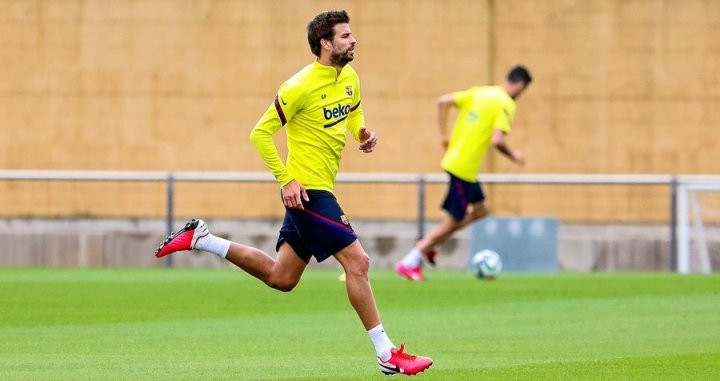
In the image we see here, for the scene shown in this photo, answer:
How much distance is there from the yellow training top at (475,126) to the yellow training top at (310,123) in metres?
8.41

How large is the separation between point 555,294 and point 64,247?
37.1 feet

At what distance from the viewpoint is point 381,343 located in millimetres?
10578

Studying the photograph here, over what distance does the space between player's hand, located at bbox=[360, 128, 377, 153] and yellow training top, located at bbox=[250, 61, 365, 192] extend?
25 centimetres

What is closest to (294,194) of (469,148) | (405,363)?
(405,363)

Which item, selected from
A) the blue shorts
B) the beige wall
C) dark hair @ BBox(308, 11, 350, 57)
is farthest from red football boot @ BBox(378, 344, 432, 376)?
the beige wall

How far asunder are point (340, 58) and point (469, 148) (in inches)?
342

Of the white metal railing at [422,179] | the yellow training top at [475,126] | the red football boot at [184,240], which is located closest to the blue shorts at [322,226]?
the red football boot at [184,240]

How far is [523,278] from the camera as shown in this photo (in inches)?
831

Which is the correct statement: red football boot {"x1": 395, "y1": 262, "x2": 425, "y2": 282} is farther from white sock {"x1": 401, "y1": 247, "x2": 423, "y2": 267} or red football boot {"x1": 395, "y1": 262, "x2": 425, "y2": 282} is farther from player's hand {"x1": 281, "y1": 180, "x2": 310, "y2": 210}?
player's hand {"x1": 281, "y1": 180, "x2": 310, "y2": 210}

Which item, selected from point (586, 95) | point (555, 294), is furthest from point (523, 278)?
point (586, 95)

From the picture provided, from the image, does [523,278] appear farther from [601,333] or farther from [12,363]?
[12,363]

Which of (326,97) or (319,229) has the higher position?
(326,97)

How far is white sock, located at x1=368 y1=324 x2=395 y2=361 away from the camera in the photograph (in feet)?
→ 34.5

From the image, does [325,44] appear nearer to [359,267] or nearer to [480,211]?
[359,267]
